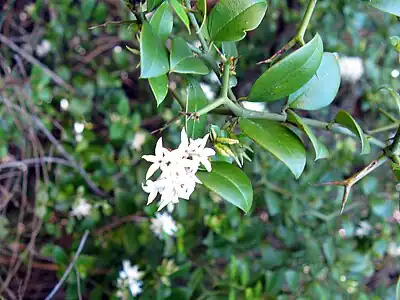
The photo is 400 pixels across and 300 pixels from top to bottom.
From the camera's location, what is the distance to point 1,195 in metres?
1.30

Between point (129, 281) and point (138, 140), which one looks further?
point (138, 140)

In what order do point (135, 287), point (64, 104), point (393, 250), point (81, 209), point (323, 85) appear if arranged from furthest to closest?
point (393, 250), point (64, 104), point (81, 209), point (135, 287), point (323, 85)

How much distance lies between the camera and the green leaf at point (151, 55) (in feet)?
1.60

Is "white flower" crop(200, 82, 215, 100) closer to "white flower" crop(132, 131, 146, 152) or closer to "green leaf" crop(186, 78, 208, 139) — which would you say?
"white flower" crop(132, 131, 146, 152)

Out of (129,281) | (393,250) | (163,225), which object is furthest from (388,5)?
(393,250)

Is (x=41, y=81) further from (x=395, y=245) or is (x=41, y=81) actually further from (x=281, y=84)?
(x=395, y=245)

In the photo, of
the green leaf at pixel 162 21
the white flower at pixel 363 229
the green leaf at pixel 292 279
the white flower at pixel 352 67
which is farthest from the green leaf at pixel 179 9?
the white flower at pixel 352 67

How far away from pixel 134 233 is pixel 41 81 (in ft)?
1.35

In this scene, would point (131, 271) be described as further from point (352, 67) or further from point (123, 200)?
point (352, 67)

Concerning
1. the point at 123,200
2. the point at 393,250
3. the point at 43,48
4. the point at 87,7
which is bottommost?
the point at 393,250

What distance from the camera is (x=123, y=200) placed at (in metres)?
1.12

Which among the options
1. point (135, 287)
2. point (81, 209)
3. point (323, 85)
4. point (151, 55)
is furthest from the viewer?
point (81, 209)

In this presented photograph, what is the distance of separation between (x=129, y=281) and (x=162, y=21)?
653 millimetres

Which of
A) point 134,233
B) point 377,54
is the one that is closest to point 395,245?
point 377,54
